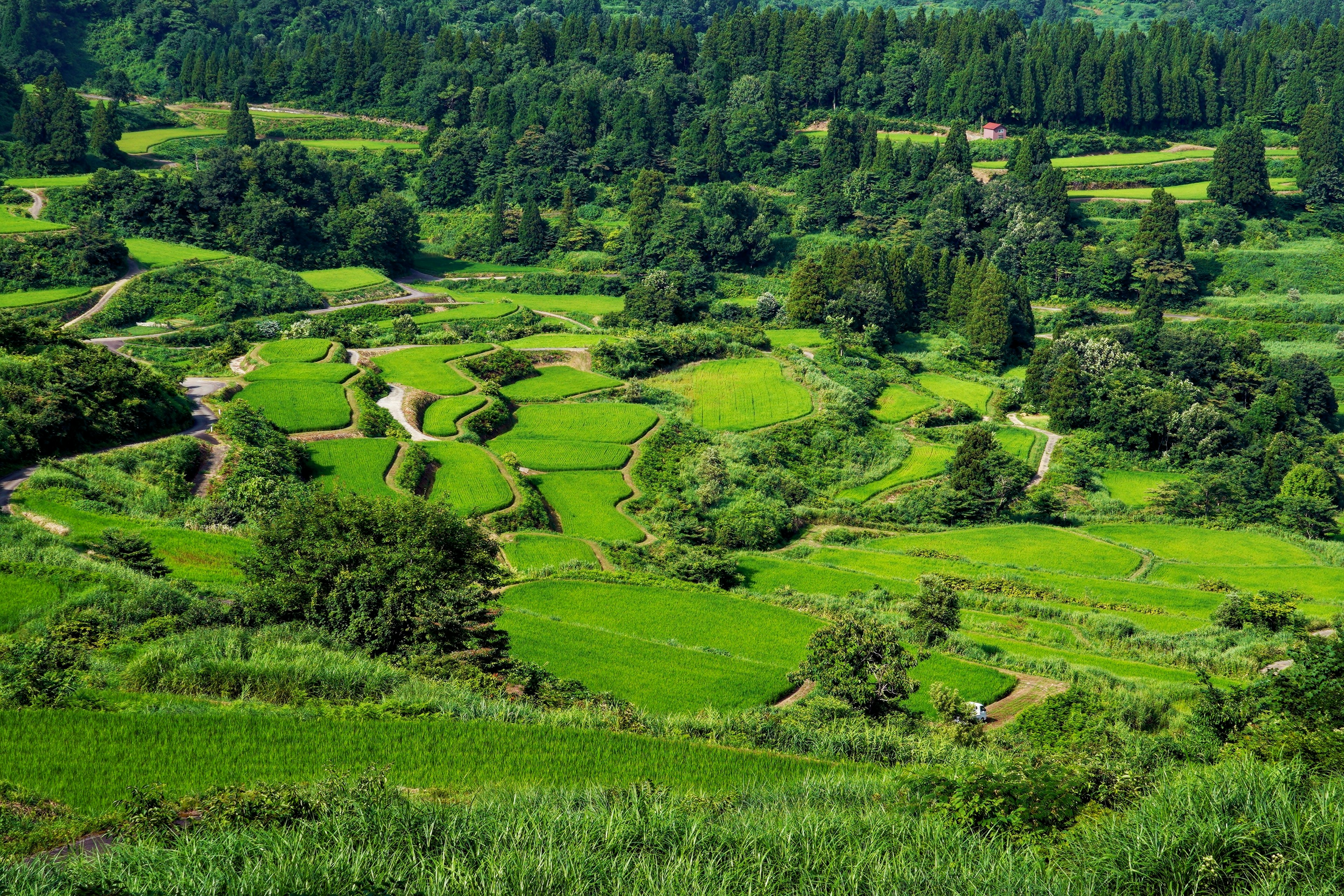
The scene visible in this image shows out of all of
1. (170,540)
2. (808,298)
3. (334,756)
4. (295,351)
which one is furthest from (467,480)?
(808,298)

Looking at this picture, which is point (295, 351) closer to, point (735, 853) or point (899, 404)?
point (899, 404)

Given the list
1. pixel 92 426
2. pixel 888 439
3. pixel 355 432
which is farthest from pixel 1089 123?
pixel 92 426

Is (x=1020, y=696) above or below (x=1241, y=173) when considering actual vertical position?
below

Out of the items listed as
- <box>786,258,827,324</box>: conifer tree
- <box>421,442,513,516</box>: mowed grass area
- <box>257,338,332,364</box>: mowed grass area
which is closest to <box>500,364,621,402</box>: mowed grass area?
<box>257,338,332,364</box>: mowed grass area

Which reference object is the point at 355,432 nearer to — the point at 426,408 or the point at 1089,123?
the point at 426,408

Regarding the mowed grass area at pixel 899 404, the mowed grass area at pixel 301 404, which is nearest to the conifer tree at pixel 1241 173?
the mowed grass area at pixel 899 404

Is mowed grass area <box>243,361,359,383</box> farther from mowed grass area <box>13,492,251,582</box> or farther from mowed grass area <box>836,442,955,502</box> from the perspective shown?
mowed grass area <box>836,442,955,502</box>
